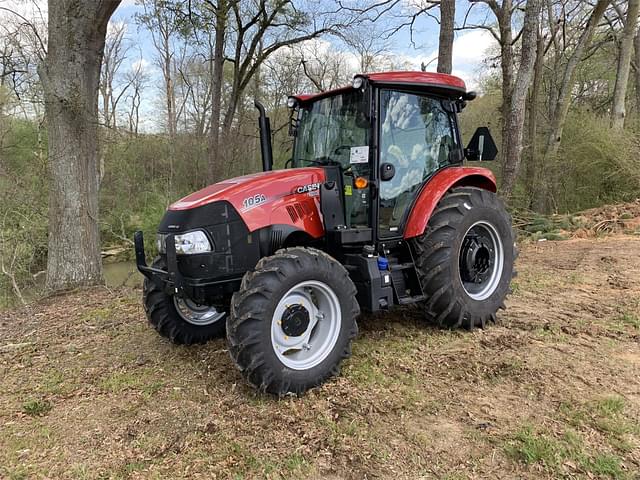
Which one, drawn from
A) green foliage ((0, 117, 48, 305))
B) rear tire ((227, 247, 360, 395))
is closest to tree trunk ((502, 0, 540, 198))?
rear tire ((227, 247, 360, 395))

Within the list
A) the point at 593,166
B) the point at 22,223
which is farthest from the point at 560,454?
the point at 593,166

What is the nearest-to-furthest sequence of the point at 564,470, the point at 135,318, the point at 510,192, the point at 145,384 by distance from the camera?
the point at 564,470, the point at 145,384, the point at 135,318, the point at 510,192

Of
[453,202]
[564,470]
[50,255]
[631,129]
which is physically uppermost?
[631,129]

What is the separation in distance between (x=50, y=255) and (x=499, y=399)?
5.41m

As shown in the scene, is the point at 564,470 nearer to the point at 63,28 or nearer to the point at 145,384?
the point at 145,384

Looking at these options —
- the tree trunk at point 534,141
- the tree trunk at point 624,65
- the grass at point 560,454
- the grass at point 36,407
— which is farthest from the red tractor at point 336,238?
the tree trunk at point 624,65

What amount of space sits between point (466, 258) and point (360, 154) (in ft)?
4.40

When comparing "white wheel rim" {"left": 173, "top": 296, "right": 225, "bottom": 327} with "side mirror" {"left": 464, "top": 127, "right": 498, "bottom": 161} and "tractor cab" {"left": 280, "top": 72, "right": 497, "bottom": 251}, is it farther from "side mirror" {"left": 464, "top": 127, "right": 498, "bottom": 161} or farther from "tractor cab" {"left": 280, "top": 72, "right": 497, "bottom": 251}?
"side mirror" {"left": 464, "top": 127, "right": 498, "bottom": 161}

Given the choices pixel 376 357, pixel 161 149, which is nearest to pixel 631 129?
pixel 376 357

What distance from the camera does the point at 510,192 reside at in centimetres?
994

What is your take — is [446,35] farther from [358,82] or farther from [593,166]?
[593,166]

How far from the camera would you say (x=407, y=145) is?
12.8 feet

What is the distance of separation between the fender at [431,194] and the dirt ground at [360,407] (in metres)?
0.92

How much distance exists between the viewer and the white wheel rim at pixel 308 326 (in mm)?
3021
